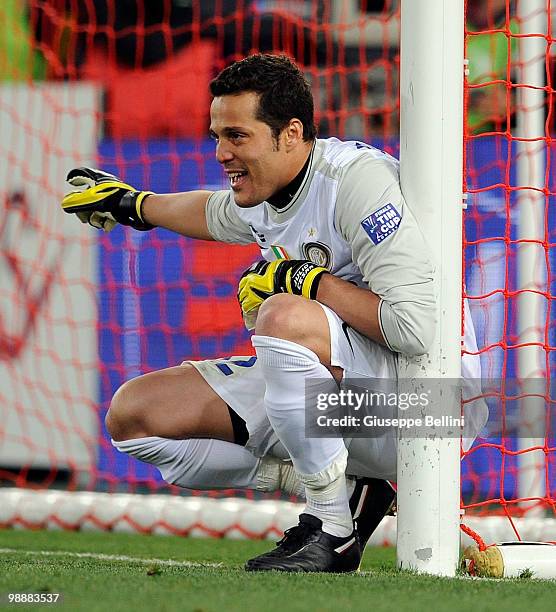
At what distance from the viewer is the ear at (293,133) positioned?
319 cm

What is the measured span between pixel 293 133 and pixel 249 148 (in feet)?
0.43

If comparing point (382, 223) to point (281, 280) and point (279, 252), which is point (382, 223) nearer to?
point (281, 280)

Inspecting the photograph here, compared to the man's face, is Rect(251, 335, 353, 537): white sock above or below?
below

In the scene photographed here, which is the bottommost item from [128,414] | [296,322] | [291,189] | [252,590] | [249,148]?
[252,590]

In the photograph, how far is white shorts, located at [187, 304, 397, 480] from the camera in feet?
10.2

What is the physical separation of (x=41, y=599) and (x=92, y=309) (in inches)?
142

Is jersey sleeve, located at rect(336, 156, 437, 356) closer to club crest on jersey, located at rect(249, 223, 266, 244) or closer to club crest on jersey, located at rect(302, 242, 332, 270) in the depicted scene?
club crest on jersey, located at rect(302, 242, 332, 270)

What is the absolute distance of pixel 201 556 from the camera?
3.99 m

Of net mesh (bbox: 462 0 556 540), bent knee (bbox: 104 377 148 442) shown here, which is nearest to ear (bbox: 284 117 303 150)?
bent knee (bbox: 104 377 148 442)

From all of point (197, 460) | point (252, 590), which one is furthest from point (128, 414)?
point (252, 590)

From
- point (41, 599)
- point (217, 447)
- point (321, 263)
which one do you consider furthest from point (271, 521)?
point (41, 599)

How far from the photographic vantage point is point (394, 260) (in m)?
2.95

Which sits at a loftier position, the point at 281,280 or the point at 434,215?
the point at 434,215

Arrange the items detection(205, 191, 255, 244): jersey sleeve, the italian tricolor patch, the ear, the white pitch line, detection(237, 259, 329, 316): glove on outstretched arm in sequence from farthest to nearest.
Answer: the white pitch line
detection(205, 191, 255, 244): jersey sleeve
the italian tricolor patch
the ear
detection(237, 259, 329, 316): glove on outstretched arm
